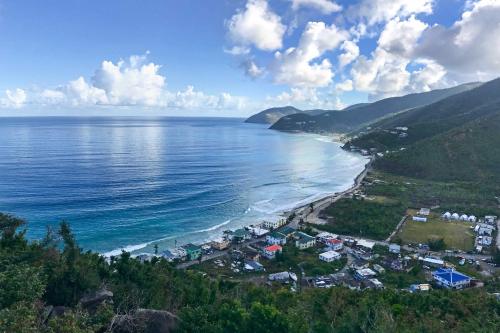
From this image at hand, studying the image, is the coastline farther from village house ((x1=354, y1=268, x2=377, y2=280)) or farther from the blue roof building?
the blue roof building

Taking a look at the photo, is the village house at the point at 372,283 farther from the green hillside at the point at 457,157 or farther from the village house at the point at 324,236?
the green hillside at the point at 457,157

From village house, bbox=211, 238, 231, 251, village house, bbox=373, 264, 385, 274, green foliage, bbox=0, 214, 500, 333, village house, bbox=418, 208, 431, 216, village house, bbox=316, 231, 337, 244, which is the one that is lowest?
village house, bbox=211, 238, 231, 251

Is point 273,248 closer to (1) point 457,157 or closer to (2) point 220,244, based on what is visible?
(2) point 220,244

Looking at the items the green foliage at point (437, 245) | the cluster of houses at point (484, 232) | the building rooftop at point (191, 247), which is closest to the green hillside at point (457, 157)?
the cluster of houses at point (484, 232)

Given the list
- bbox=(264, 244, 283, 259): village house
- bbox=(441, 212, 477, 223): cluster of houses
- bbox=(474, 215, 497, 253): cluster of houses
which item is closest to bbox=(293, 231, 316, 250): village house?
bbox=(264, 244, 283, 259): village house

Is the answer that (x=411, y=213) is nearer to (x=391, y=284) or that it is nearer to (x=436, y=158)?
(x=391, y=284)

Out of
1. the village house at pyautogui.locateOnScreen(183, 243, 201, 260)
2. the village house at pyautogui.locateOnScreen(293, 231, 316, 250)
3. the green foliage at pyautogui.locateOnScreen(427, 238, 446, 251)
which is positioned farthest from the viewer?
the village house at pyautogui.locateOnScreen(293, 231, 316, 250)
